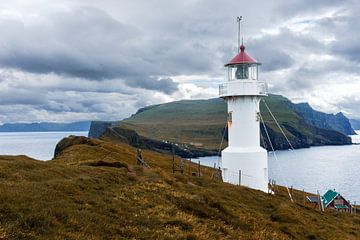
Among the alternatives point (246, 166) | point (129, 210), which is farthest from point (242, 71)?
point (129, 210)

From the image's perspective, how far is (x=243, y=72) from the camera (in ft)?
118

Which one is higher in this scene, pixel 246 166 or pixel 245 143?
pixel 245 143

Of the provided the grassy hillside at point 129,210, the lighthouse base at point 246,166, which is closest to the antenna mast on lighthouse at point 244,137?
the lighthouse base at point 246,166

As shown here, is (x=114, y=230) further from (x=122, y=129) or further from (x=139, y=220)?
(x=122, y=129)

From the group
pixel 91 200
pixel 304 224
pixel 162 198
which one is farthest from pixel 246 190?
pixel 91 200

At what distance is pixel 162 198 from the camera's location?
755 inches

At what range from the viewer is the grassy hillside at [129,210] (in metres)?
12.7

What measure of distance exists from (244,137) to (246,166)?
7.90 feet

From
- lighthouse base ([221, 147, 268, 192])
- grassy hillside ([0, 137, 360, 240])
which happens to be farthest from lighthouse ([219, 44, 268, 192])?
grassy hillside ([0, 137, 360, 240])

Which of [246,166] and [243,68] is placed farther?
[243,68]

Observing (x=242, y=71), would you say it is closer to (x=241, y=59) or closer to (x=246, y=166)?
(x=241, y=59)

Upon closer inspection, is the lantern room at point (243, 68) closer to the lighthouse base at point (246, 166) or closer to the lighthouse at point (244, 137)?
the lighthouse at point (244, 137)

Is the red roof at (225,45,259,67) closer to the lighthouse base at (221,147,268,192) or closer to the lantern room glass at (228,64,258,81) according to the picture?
the lantern room glass at (228,64,258,81)

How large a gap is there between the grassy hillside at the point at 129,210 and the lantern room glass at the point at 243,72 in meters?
11.8
